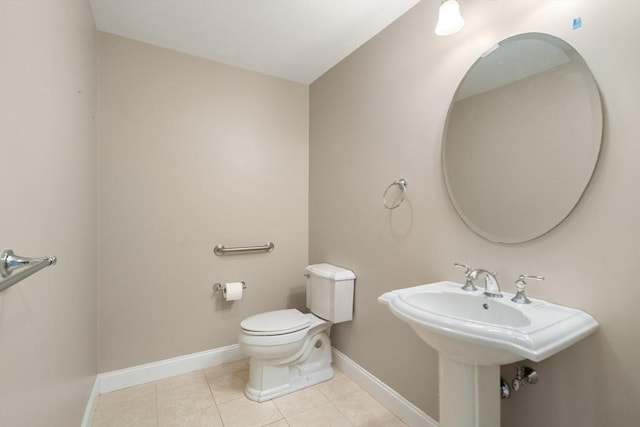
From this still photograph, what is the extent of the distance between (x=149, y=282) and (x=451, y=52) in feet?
7.65

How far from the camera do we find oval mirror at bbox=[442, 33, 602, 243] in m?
1.04

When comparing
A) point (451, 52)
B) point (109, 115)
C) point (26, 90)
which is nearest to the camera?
point (26, 90)

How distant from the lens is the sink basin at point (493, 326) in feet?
2.71

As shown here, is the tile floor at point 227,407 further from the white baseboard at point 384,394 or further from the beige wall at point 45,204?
the beige wall at point 45,204

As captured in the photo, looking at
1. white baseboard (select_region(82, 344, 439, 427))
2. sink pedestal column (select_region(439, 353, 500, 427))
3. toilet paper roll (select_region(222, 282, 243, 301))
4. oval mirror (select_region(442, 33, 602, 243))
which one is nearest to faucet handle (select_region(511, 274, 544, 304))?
Result: oval mirror (select_region(442, 33, 602, 243))

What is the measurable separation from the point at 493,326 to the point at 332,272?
1280mm

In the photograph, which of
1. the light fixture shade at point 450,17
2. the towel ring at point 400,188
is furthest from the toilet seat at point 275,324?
the light fixture shade at point 450,17

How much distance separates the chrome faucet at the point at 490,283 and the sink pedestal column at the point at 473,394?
0.27 meters

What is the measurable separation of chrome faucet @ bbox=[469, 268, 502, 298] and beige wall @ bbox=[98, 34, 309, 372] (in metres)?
1.64

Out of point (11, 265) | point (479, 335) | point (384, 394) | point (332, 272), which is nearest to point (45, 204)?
point (11, 265)

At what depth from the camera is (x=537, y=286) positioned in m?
1.13

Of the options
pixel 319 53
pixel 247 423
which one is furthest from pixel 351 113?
pixel 247 423

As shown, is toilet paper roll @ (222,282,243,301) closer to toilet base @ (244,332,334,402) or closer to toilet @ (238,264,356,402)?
toilet @ (238,264,356,402)

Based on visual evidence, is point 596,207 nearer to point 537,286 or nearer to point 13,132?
point 537,286
